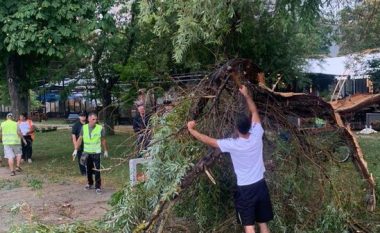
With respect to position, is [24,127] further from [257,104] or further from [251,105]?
[251,105]

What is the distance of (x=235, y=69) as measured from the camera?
650cm

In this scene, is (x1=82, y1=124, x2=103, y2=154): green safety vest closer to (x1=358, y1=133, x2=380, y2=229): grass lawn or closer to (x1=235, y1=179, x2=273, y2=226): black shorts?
(x1=358, y1=133, x2=380, y2=229): grass lawn

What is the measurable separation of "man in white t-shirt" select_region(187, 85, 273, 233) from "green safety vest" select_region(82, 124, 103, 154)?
597cm

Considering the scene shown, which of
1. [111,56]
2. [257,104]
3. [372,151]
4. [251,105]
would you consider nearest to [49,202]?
[257,104]

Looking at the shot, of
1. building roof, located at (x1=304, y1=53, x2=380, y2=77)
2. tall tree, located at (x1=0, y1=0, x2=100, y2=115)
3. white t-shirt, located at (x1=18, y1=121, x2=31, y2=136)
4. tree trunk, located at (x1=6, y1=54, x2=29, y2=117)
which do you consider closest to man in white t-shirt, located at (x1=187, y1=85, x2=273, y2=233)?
tall tree, located at (x1=0, y1=0, x2=100, y2=115)

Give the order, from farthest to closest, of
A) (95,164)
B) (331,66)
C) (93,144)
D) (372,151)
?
(331,66)
(372,151)
(95,164)
(93,144)

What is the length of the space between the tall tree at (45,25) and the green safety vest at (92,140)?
151 inches

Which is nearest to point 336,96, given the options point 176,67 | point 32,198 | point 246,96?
point 246,96

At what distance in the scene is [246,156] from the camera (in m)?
5.96

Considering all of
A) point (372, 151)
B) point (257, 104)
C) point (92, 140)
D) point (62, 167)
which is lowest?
point (62, 167)

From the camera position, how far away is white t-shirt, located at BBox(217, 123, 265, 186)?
5.92 m

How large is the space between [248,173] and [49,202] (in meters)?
6.03

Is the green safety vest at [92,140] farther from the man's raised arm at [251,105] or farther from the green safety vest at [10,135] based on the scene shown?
the man's raised arm at [251,105]

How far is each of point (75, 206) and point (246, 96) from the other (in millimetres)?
5144
